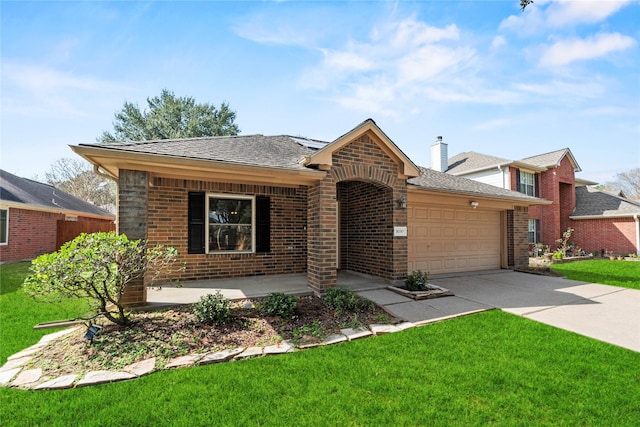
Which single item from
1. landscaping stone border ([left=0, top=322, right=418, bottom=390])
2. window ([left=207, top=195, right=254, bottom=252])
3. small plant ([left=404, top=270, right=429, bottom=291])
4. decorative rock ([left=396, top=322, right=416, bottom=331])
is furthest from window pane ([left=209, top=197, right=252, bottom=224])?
decorative rock ([left=396, top=322, right=416, bottom=331])

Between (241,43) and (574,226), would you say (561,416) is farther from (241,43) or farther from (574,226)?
(574,226)

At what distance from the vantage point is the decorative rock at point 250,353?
3844 millimetres

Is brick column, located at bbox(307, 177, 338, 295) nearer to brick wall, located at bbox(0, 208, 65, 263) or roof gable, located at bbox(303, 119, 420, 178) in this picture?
roof gable, located at bbox(303, 119, 420, 178)

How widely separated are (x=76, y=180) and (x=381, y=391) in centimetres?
3485

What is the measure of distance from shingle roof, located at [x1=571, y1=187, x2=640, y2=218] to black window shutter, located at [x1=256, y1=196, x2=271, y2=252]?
20.7 metres

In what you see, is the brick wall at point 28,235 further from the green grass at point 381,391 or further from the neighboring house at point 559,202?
the neighboring house at point 559,202

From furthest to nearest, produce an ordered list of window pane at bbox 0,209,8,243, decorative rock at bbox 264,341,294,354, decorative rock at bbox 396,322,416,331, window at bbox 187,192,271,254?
window pane at bbox 0,209,8,243, window at bbox 187,192,271,254, decorative rock at bbox 396,322,416,331, decorative rock at bbox 264,341,294,354

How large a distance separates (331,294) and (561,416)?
3.61 meters

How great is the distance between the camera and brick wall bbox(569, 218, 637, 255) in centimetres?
1672

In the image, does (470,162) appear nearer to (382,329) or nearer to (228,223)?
(228,223)

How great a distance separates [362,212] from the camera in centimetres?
856

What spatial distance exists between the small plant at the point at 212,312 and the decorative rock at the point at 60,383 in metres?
1.64

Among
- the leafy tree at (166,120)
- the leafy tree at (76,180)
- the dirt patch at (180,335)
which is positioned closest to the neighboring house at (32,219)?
the leafy tree at (166,120)

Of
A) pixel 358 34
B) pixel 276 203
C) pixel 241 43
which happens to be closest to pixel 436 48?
pixel 358 34
